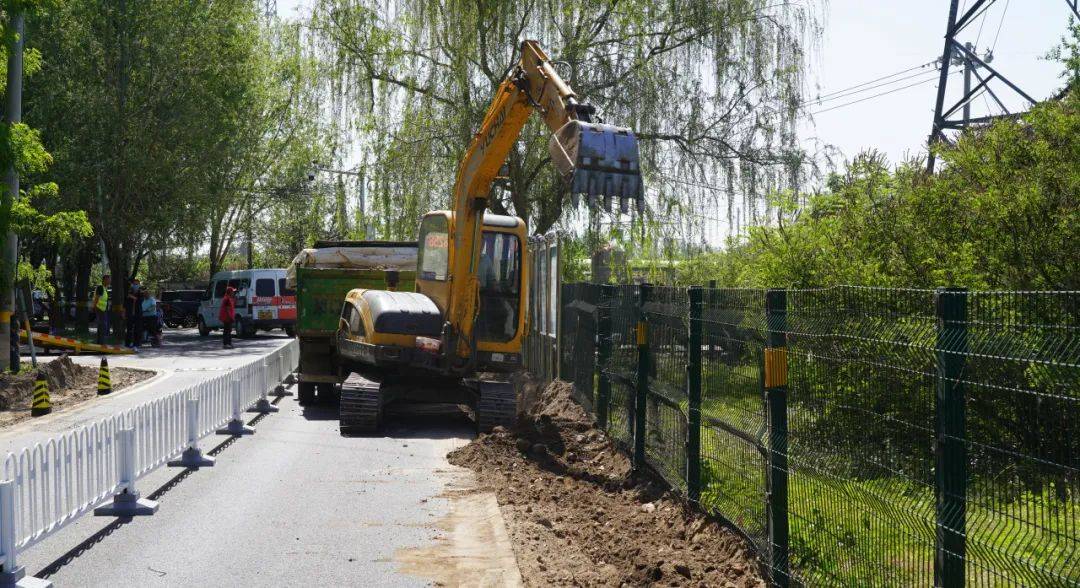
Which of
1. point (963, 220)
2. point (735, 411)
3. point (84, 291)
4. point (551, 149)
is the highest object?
point (551, 149)

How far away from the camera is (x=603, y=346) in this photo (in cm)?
1273

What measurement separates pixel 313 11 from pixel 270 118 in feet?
73.5

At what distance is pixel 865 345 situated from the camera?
17.2 feet

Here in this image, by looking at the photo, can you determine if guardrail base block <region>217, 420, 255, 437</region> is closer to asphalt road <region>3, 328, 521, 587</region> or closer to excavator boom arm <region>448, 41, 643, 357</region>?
asphalt road <region>3, 328, 521, 587</region>

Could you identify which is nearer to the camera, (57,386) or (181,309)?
(57,386)

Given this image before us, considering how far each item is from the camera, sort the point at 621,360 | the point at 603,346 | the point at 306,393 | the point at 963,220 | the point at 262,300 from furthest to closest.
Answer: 1. the point at 262,300
2. the point at 306,393
3. the point at 603,346
4. the point at 621,360
5. the point at 963,220

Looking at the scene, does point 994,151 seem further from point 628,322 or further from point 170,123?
point 170,123

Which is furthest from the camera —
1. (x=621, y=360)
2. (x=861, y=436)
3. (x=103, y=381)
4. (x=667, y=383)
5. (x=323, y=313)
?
(x=103, y=381)

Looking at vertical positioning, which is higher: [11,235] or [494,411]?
[11,235]

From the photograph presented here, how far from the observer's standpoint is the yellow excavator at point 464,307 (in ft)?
44.6

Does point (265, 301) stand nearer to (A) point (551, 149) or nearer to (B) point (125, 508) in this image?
(A) point (551, 149)

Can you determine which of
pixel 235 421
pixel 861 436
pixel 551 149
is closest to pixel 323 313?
pixel 235 421

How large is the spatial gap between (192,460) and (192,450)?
12cm

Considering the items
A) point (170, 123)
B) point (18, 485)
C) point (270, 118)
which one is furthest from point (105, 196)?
point (18, 485)
